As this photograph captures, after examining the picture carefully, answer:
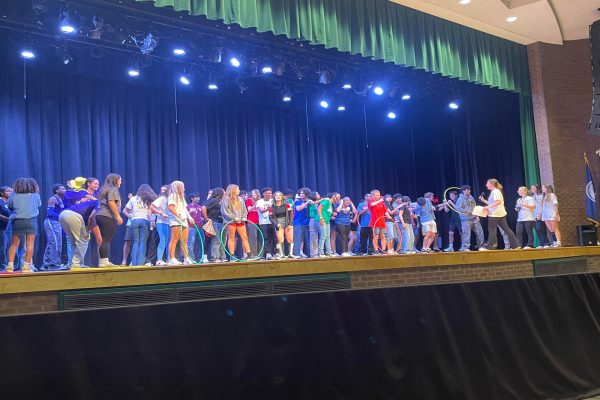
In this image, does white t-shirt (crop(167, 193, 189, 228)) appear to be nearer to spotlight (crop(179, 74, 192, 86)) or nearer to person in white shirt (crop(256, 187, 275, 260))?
person in white shirt (crop(256, 187, 275, 260))

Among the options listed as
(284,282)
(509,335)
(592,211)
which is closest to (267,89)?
(592,211)

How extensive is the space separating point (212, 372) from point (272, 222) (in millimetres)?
A: 8181

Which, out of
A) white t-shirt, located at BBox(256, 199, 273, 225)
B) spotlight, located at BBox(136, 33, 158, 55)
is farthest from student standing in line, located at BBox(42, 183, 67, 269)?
white t-shirt, located at BBox(256, 199, 273, 225)

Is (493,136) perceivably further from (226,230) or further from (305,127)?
(226,230)

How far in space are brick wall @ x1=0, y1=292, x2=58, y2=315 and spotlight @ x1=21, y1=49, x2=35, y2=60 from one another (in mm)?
8174

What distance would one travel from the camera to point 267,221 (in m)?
12.3

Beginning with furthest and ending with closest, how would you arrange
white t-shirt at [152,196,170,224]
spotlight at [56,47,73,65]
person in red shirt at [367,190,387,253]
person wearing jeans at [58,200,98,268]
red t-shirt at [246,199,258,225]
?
person in red shirt at [367,190,387,253]
red t-shirt at [246,199,258,225]
spotlight at [56,47,73,65]
white t-shirt at [152,196,170,224]
person wearing jeans at [58,200,98,268]

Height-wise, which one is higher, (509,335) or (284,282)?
(284,282)

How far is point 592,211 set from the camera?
1518cm

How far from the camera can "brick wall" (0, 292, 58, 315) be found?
189 inches

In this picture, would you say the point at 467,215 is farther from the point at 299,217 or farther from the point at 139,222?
the point at 139,222

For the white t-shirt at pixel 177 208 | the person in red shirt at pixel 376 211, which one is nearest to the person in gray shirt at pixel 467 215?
the person in red shirt at pixel 376 211

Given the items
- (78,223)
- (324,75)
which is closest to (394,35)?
(324,75)

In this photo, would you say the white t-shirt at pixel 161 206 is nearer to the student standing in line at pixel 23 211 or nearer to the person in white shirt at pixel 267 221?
the student standing in line at pixel 23 211
